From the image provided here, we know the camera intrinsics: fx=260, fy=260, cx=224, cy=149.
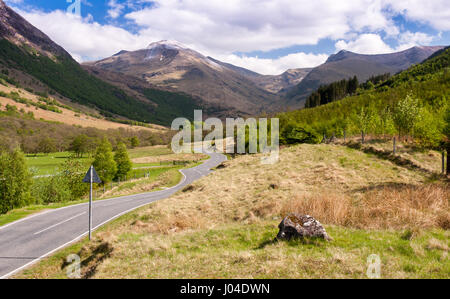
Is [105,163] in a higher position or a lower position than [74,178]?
higher

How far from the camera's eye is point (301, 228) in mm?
10555

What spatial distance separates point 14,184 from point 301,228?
60.9 m

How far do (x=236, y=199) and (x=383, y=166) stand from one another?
16404mm

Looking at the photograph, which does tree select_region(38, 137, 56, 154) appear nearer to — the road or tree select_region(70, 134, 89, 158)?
tree select_region(70, 134, 89, 158)

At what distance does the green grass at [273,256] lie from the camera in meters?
7.74

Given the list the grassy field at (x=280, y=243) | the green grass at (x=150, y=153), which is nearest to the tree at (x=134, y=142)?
the green grass at (x=150, y=153)

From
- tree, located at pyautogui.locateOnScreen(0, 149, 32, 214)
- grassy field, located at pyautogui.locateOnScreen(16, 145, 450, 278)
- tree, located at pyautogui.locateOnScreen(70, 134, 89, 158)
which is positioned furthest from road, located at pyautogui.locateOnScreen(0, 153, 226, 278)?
→ tree, located at pyautogui.locateOnScreen(70, 134, 89, 158)

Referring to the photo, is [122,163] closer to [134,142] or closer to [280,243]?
[280,243]

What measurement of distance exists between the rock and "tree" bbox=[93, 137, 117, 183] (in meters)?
72.7

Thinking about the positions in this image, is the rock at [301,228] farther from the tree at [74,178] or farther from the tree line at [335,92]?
the tree line at [335,92]

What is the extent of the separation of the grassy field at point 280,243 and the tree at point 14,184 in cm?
4611

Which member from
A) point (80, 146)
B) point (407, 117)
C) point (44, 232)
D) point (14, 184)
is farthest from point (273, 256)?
point (80, 146)

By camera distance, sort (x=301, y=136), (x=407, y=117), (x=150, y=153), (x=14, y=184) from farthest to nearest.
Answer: (x=150, y=153), (x=301, y=136), (x=14, y=184), (x=407, y=117)

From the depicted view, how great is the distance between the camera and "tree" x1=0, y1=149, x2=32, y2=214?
51.8 metres
